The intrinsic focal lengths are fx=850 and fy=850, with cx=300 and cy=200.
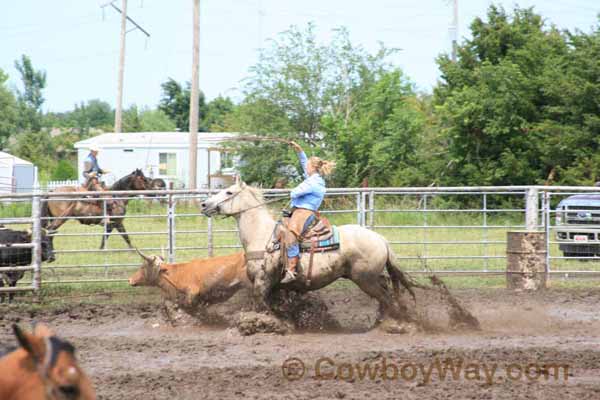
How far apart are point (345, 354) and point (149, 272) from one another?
10.6ft

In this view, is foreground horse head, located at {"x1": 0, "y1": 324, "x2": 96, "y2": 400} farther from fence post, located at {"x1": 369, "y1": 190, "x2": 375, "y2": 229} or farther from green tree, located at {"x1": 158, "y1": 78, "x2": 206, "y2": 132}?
A: green tree, located at {"x1": 158, "y1": 78, "x2": 206, "y2": 132}

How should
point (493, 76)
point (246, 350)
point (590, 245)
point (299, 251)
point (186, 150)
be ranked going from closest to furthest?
point (246, 350) → point (299, 251) → point (590, 245) → point (493, 76) → point (186, 150)

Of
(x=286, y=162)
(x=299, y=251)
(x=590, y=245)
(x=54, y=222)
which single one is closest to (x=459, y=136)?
(x=286, y=162)

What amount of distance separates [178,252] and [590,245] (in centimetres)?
672

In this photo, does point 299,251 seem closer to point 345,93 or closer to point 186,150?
point 345,93

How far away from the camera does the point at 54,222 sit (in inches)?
568

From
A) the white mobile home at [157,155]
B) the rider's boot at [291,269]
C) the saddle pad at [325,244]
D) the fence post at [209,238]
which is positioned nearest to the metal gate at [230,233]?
the fence post at [209,238]

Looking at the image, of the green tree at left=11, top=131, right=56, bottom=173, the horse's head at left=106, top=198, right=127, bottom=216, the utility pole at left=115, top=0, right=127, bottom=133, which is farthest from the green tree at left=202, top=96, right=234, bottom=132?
the horse's head at left=106, top=198, right=127, bottom=216

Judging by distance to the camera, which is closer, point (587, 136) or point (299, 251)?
point (299, 251)

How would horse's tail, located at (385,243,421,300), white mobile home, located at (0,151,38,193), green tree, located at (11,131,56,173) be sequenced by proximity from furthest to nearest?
green tree, located at (11,131,56,173), white mobile home, located at (0,151,38,193), horse's tail, located at (385,243,421,300)

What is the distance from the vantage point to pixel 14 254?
11773mm

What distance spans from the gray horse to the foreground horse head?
622 centimetres

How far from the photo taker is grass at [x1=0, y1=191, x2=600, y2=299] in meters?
12.3

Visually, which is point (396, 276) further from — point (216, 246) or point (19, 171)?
point (19, 171)
